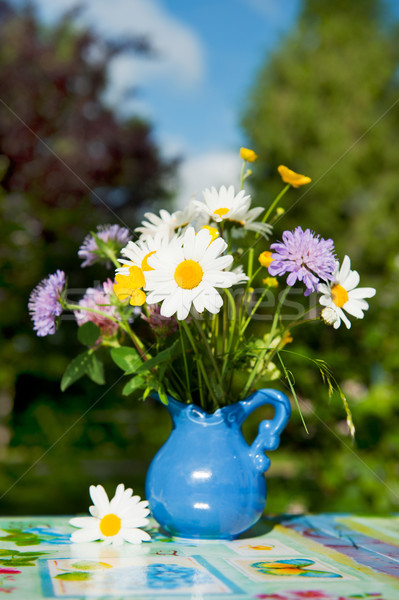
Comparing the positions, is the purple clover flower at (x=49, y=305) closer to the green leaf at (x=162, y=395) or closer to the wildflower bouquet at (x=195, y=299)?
the wildflower bouquet at (x=195, y=299)

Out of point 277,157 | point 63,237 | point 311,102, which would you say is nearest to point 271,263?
point 63,237

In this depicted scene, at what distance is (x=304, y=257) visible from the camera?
0.93 metres

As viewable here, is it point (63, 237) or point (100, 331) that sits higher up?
point (63, 237)

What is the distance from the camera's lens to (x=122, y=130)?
5.16 meters

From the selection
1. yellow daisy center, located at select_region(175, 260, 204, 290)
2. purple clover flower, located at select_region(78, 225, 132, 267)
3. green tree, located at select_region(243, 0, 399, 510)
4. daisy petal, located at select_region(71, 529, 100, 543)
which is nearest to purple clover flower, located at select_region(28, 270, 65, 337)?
purple clover flower, located at select_region(78, 225, 132, 267)

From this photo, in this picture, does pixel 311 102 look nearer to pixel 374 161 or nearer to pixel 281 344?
pixel 374 161

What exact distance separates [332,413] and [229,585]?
1.77 metres

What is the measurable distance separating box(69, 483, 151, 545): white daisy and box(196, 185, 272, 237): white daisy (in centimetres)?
46

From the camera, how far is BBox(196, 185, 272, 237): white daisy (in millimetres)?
1022

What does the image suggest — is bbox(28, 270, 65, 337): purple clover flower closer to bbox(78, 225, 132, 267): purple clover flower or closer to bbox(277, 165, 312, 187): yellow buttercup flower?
bbox(78, 225, 132, 267): purple clover flower

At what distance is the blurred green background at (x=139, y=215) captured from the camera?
249 centimetres

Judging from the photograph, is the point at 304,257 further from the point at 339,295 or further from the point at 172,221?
the point at 172,221

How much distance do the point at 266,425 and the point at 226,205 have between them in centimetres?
38

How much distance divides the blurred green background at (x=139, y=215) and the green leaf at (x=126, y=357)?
117 cm
